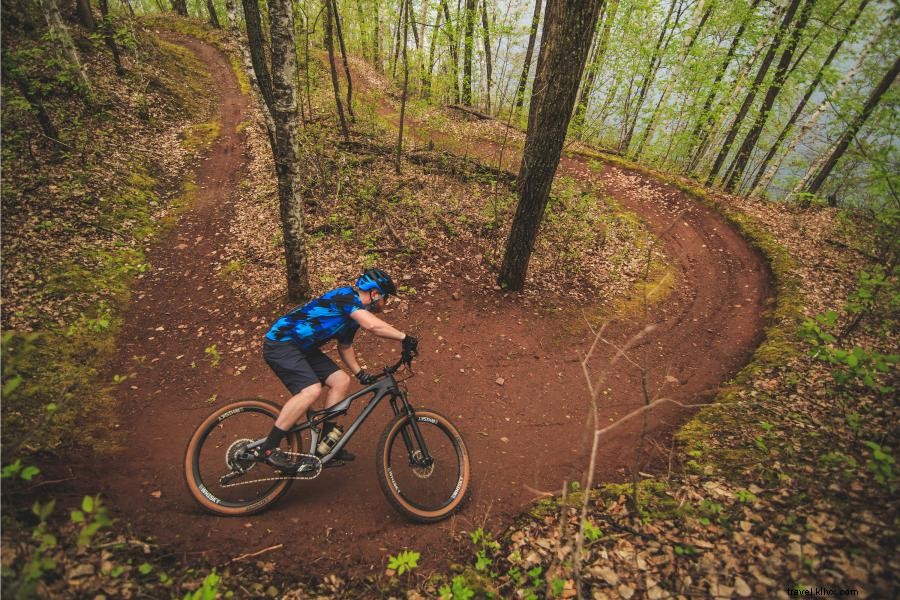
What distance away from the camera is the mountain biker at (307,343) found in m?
4.15

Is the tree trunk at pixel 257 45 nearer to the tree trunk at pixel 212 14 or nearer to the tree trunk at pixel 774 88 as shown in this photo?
the tree trunk at pixel 774 88

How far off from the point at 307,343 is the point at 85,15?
23126 mm

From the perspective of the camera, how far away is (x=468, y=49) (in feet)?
55.6

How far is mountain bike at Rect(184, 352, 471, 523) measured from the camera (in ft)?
13.6

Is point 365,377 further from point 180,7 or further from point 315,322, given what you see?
point 180,7

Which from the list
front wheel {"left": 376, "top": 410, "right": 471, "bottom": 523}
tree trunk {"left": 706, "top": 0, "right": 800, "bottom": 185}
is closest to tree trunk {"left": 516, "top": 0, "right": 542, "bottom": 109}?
tree trunk {"left": 706, "top": 0, "right": 800, "bottom": 185}

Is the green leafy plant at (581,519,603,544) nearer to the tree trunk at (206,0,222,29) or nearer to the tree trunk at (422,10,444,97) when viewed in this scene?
the tree trunk at (422,10,444,97)

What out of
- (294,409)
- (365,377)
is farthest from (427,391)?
(294,409)

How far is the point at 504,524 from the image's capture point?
4293 millimetres

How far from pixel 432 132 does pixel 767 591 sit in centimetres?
1792

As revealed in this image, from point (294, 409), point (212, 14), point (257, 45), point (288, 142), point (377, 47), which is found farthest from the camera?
point (212, 14)

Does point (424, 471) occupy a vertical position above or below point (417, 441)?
below

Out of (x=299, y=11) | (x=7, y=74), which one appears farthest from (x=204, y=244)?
(x=299, y=11)

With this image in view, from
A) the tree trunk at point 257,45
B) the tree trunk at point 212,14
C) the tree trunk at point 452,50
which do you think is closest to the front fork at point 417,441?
the tree trunk at point 257,45
